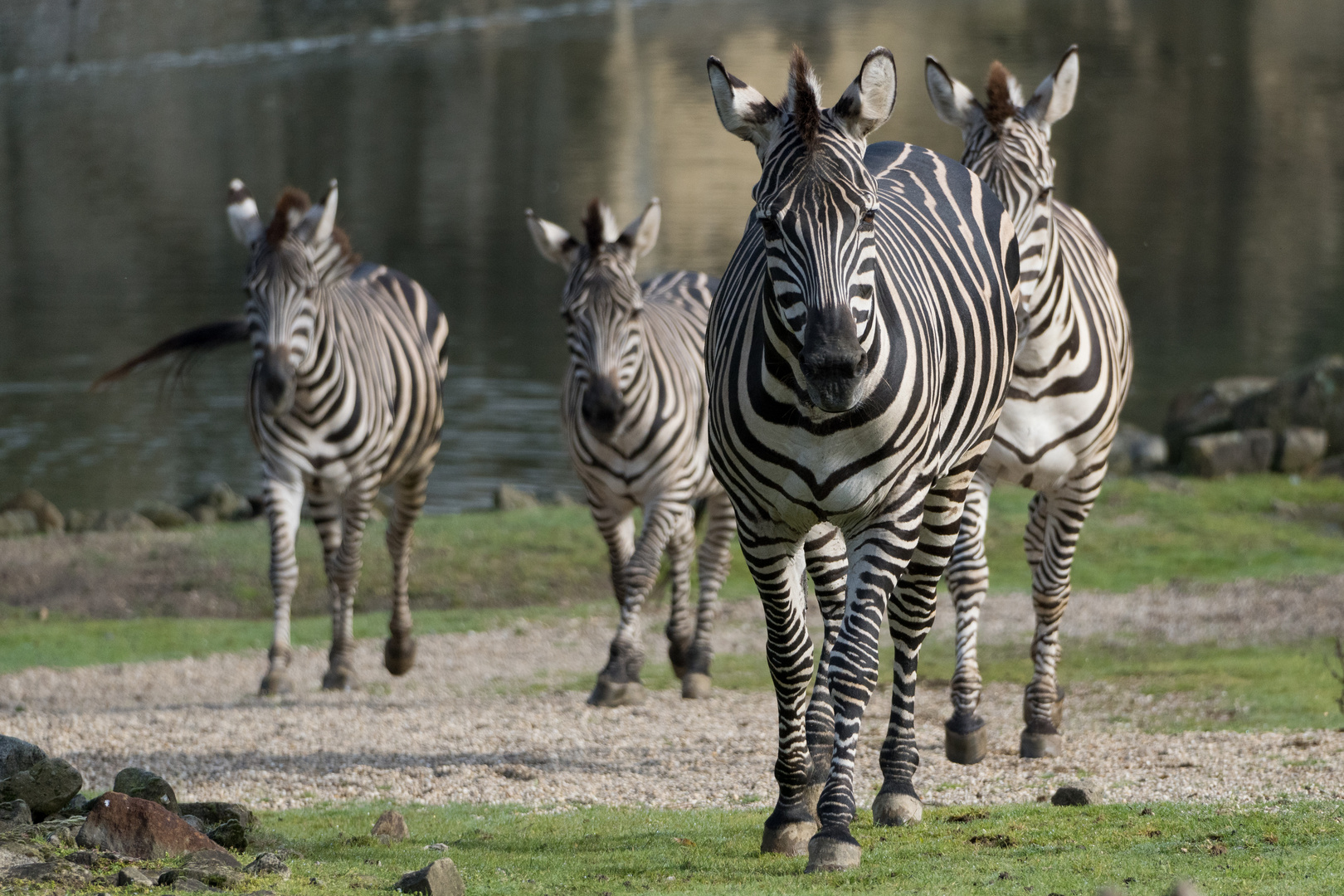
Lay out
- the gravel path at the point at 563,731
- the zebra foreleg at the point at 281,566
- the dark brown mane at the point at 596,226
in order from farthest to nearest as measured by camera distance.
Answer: the zebra foreleg at the point at 281,566 < the dark brown mane at the point at 596,226 < the gravel path at the point at 563,731

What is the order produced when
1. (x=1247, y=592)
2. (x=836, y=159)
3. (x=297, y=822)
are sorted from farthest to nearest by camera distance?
(x=1247, y=592) → (x=297, y=822) → (x=836, y=159)

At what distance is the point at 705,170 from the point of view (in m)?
58.4

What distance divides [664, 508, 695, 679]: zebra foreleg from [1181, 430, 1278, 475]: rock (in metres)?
8.55

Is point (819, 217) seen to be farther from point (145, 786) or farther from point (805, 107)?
point (145, 786)

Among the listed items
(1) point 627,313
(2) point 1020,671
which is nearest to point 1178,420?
(2) point 1020,671

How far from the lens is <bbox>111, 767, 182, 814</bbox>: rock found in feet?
19.8

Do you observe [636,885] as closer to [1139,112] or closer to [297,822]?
[297,822]

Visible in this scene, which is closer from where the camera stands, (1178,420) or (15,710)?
(15,710)

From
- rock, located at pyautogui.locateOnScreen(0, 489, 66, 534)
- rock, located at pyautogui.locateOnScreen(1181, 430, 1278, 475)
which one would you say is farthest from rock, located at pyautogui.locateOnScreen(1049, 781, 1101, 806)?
rock, located at pyautogui.locateOnScreen(0, 489, 66, 534)

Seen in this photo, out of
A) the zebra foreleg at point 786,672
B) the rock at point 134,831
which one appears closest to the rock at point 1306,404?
the zebra foreleg at point 786,672

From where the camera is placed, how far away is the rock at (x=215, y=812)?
19.2 feet

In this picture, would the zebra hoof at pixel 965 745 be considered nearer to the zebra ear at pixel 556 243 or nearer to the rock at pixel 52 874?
the zebra ear at pixel 556 243

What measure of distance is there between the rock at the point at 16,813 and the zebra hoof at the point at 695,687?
191 inches

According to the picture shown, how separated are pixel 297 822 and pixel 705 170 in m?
53.5
